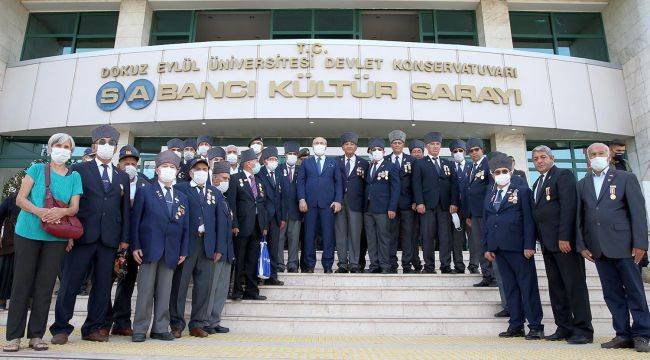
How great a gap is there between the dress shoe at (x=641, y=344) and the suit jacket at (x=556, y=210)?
90cm

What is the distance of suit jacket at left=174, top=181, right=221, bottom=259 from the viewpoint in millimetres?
4293

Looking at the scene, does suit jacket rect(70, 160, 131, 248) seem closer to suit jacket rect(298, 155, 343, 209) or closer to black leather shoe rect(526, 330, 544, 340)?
suit jacket rect(298, 155, 343, 209)

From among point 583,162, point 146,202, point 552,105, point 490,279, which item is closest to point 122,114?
point 146,202

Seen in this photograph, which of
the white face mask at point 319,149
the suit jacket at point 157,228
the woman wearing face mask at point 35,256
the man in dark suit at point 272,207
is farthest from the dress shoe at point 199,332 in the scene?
the white face mask at point 319,149

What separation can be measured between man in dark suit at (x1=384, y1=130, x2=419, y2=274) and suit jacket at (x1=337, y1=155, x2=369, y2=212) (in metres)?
0.46

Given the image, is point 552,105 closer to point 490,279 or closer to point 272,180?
point 490,279

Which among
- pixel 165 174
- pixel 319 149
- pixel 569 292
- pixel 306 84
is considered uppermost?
pixel 306 84

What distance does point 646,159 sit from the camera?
10.7 m

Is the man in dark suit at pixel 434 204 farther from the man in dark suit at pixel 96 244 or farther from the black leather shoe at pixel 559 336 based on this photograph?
the man in dark suit at pixel 96 244

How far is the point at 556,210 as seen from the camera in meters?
4.09

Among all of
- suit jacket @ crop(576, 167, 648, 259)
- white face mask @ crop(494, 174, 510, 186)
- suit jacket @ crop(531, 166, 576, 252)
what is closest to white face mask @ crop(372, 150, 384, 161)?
white face mask @ crop(494, 174, 510, 186)

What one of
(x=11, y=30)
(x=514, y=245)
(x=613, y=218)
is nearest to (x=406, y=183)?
(x=514, y=245)

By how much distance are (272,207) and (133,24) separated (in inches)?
379

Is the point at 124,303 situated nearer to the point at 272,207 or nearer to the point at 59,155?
the point at 59,155
